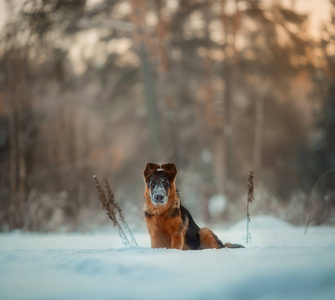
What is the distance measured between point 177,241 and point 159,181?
83cm

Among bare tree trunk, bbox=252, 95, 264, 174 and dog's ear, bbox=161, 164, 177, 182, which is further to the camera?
bare tree trunk, bbox=252, 95, 264, 174

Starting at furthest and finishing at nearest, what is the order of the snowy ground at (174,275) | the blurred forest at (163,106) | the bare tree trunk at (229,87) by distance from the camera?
the bare tree trunk at (229,87)
the blurred forest at (163,106)
the snowy ground at (174,275)

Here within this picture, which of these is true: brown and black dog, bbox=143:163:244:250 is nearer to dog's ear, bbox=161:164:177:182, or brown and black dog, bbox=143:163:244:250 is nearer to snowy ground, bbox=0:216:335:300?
dog's ear, bbox=161:164:177:182

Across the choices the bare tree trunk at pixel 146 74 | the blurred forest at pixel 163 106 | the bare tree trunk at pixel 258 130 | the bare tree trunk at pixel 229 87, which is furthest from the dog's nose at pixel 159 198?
the bare tree trunk at pixel 258 130

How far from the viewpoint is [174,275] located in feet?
14.9

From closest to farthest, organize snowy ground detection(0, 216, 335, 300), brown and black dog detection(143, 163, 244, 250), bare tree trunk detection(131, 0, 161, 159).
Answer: snowy ground detection(0, 216, 335, 300) < brown and black dog detection(143, 163, 244, 250) < bare tree trunk detection(131, 0, 161, 159)

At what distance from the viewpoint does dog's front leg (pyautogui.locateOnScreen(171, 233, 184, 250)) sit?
19.7 ft

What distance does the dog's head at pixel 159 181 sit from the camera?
583 centimetres

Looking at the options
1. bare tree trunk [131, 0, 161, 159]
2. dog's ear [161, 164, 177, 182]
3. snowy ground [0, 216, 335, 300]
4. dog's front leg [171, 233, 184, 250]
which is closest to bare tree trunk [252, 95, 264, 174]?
bare tree trunk [131, 0, 161, 159]

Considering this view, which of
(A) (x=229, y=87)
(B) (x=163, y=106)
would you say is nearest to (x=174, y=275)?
(A) (x=229, y=87)

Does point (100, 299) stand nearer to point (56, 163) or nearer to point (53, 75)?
point (56, 163)

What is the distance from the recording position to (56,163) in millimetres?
15586

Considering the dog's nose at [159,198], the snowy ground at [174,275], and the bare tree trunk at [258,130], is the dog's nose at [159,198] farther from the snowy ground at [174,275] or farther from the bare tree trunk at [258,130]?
the bare tree trunk at [258,130]

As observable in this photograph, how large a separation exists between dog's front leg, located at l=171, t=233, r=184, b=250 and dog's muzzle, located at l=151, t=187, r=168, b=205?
509 millimetres
